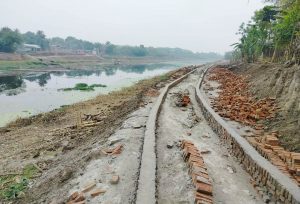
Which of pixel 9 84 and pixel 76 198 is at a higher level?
pixel 76 198

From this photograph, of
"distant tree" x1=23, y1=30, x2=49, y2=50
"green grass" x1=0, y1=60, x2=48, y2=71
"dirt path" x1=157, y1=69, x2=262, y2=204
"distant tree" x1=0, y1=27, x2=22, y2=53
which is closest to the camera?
"dirt path" x1=157, y1=69, x2=262, y2=204

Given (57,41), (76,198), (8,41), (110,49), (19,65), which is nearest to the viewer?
(76,198)

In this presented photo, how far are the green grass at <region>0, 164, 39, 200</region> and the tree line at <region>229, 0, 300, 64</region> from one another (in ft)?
49.7

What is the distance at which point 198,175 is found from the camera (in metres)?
4.91

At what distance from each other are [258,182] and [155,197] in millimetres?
2003

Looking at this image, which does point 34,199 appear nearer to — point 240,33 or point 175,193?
point 175,193

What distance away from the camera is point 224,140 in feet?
24.8

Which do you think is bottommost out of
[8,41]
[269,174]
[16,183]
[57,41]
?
[57,41]

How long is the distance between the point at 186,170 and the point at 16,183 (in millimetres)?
3369

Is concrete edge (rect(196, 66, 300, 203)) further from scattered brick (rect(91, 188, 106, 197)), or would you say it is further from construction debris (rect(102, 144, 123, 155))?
scattered brick (rect(91, 188, 106, 197))

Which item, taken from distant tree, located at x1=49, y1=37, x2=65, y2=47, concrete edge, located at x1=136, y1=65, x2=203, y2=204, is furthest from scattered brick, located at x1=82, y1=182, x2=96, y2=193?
distant tree, located at x1=49, y1=37, x2=65, y2=47

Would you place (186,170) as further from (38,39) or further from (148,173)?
(38,39)

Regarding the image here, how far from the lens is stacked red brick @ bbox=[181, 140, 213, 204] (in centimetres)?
441

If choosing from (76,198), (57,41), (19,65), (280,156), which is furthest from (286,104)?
(57,41)
